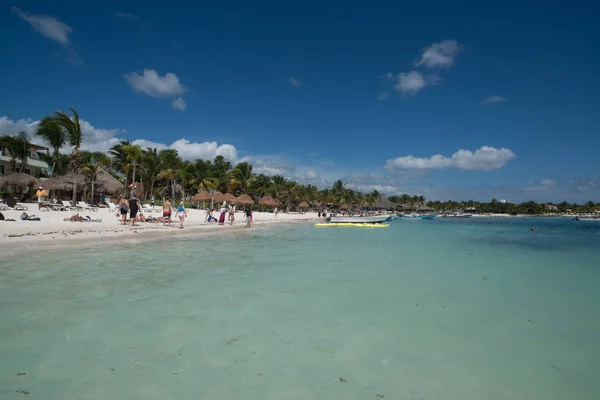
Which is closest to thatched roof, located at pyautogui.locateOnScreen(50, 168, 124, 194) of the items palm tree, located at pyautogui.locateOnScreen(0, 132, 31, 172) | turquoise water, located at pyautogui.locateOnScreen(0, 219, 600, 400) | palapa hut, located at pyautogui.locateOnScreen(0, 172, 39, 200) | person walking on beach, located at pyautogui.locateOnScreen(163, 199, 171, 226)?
Result: palapa hut, located at pyautogui.locateOnScreen(0, 172, 39, 200)

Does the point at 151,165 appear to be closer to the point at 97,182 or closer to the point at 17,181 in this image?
the point at 97,182

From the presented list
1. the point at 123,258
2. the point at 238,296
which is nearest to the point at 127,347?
the point at 238,296

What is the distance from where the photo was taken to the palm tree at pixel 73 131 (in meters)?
23.1

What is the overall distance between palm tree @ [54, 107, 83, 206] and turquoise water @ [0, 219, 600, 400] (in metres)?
19.6

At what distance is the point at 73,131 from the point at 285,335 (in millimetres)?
25947

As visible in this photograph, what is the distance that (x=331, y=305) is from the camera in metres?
5.02

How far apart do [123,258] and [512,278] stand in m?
9.45

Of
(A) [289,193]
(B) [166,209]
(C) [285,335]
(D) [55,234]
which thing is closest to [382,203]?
(A) [289,193]

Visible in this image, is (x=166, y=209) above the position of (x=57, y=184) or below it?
below

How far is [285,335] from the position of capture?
3.77 metres

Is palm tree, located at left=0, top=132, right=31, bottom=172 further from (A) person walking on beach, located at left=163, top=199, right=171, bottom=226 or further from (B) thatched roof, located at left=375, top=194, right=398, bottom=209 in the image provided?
(B) thatched roof, located at left=375, top=194, right=398, bottom=209

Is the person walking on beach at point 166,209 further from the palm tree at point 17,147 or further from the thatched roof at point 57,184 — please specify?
the palm tree at point 17,147

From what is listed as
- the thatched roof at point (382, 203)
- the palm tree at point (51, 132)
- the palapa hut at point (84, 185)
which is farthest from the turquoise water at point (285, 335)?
the thatched roof at point (382, 203)

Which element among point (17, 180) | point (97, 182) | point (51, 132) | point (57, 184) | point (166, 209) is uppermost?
point (51, 132)
